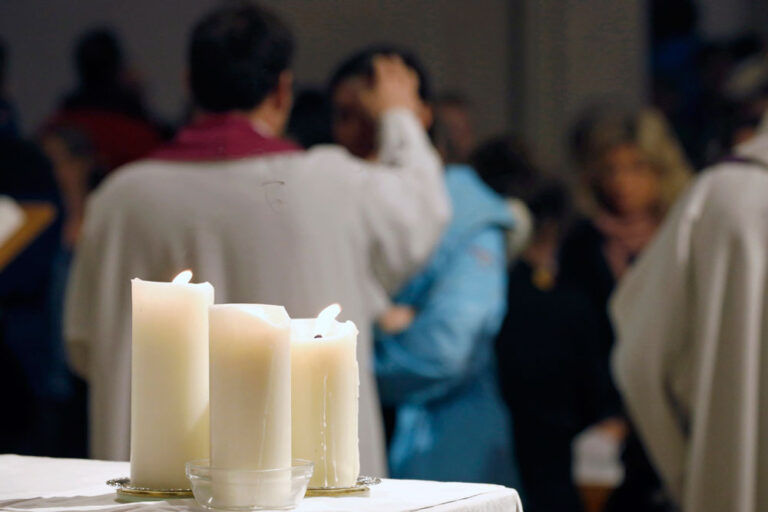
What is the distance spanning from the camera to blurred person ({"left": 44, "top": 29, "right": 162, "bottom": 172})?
12.8 ft

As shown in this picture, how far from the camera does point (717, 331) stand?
2.26 meters

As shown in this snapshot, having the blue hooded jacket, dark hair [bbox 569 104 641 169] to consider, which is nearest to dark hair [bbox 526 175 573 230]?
dark hair [bbox 569 104 641 169]

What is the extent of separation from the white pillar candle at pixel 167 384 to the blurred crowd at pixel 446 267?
39.7 inches

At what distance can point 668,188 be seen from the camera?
3859 millimetres

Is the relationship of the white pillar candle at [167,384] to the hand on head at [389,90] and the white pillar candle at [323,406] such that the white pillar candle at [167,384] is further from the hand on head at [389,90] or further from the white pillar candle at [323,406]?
the hand on head at [389,90]

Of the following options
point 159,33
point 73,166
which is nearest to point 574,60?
point 159,33

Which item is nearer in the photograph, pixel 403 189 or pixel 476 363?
pixel 403 189

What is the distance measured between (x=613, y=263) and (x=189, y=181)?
2057mm

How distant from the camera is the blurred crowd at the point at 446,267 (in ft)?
7.16

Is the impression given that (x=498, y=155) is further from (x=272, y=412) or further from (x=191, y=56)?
(x=272, y=412)

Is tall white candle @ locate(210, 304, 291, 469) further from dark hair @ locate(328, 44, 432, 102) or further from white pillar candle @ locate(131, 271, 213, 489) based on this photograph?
dark hair @ locate(328, 44, 432, 102)

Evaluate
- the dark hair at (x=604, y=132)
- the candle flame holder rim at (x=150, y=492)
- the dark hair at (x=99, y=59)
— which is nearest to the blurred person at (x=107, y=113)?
the dark hair at (x=99, y=59)

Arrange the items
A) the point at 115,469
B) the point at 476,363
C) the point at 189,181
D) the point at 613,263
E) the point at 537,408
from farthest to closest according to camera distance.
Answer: the point at 613,263 → the point at 537,408 → the point at 476,363 → the point at 189,181 → the point at 115,469

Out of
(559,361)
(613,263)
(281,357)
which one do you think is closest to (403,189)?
(559,361)
